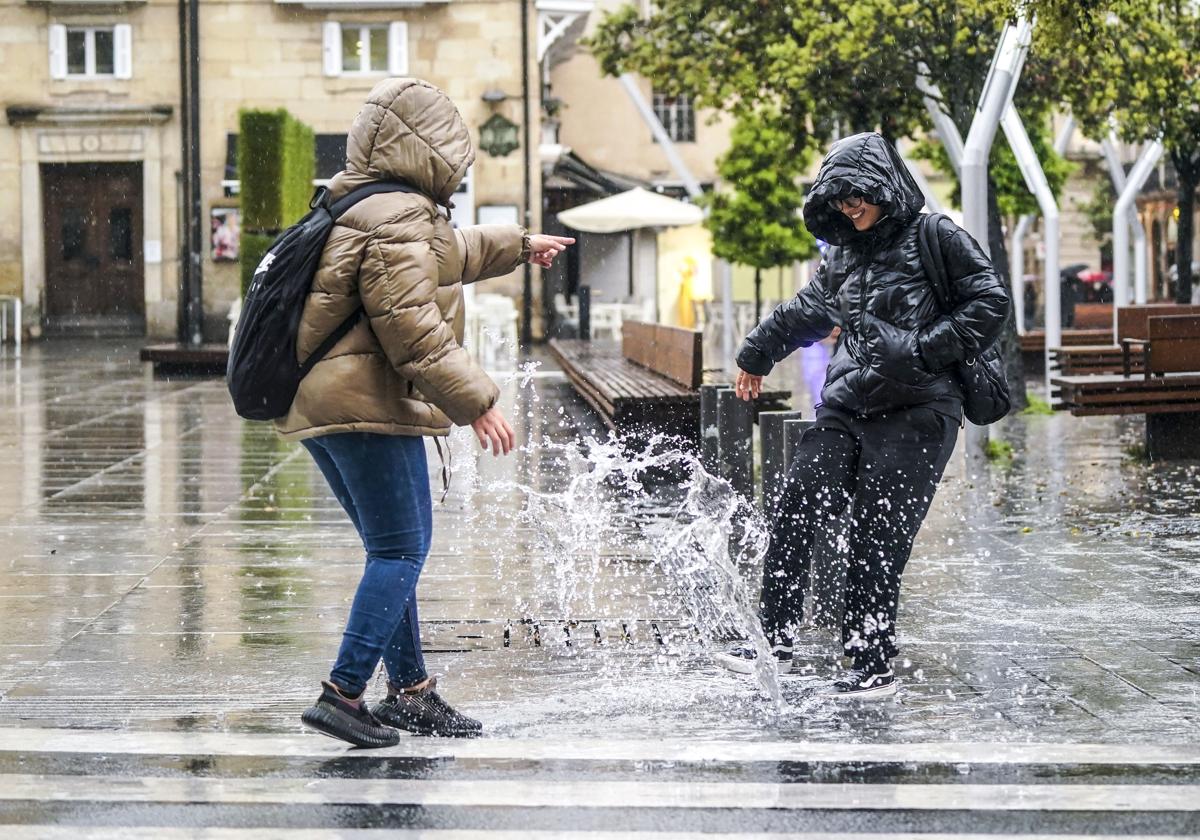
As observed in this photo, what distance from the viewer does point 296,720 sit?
228 inches

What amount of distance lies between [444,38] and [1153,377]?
23.3 metres

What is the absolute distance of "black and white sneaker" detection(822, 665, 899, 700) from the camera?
237 inches

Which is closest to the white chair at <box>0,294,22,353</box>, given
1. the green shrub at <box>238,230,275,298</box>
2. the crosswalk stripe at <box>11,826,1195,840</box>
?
the green shrub at <box>238,230,275,298</box>

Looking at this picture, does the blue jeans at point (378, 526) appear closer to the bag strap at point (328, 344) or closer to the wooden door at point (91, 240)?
the bag strap at point (328, 344)

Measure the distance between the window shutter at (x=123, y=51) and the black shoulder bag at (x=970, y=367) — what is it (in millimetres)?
30700

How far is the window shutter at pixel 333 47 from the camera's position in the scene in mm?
34656

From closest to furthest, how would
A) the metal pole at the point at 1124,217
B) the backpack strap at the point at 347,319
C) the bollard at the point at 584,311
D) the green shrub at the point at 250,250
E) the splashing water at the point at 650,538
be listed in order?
the backpack strap at the point at 347,319 < the splashing water at the point at 650,538 < the metal pole at the point at 1124,217 < the green shrub at the point at 250,250 < the bollard at the point at 584,311

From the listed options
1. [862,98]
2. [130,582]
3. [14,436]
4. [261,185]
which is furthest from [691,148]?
[130,582]

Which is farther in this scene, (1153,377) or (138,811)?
(1153,377)

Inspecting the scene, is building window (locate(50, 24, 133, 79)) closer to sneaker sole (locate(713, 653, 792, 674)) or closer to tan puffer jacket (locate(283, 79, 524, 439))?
sneaker sole (locate(713, 653, 792, 674))

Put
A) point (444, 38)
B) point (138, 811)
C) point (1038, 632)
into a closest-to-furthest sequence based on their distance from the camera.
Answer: point (138, 811) < point (1038, 632) < point (444, 38)

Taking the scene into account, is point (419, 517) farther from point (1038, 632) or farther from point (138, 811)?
point (1038, 632)

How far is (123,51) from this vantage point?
34.9 meters

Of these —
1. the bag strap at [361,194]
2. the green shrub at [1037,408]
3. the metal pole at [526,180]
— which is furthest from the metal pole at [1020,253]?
the bag strap at [361,194]
